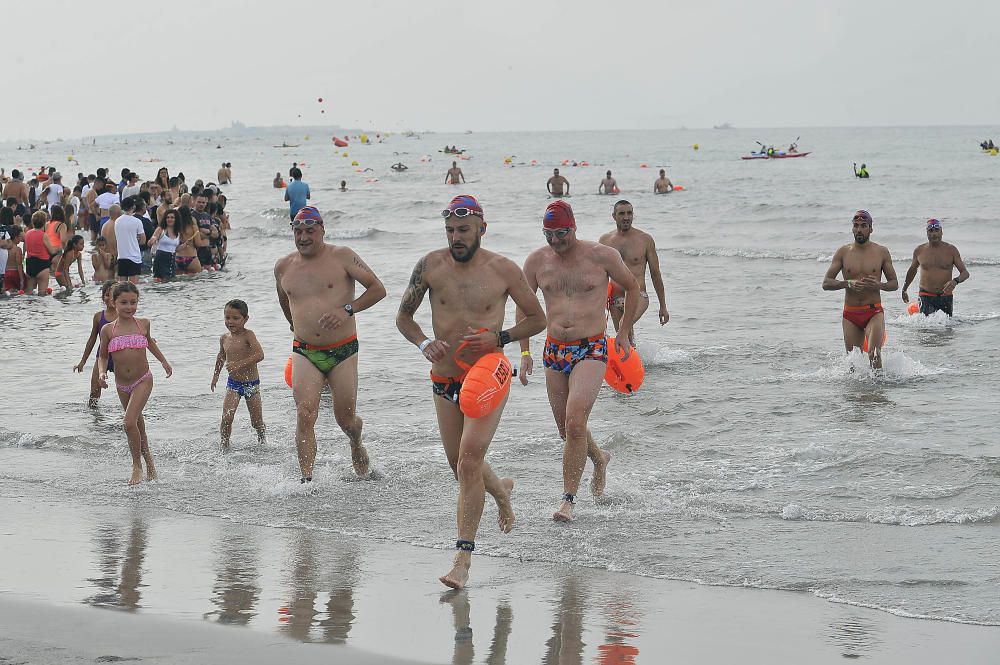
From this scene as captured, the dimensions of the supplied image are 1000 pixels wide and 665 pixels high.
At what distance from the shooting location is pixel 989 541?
6.51 metres

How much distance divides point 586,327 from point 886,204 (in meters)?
36.6

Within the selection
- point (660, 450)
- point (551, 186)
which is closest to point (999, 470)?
point (660, 450)

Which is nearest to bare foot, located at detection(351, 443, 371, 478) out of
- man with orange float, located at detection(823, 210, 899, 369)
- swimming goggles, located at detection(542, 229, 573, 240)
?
swimming goggles, located at detection(542, 229, 573, 240)

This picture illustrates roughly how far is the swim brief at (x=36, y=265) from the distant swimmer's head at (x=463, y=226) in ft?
46.7

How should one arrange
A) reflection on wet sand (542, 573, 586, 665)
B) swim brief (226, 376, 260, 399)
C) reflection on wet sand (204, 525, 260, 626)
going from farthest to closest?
swim brief (226, 376, 260, 399), reflection on wet sand (204, 525, 260, 626), reflection on wet sand (542, 573, 586, 665)

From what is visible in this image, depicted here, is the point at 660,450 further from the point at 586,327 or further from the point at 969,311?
the point at 969,311

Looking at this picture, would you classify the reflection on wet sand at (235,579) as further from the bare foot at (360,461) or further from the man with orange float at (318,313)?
the bare foot at (360,461)

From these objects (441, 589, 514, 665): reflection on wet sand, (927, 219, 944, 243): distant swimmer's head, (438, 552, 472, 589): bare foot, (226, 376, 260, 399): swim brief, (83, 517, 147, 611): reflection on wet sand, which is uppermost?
(927, 219, 944, 243): distant swimmer's head

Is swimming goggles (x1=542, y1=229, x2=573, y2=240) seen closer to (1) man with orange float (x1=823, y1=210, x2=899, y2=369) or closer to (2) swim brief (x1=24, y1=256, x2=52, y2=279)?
(1) man with orange float (x1=823, y1=210, x2=899, y2=369)

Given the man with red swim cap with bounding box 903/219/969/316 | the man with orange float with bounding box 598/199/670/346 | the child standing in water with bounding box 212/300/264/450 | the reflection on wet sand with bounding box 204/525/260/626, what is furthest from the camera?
the man with red swim cap with bounding box 903/219/969/316

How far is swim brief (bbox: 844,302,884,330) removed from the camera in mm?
10984

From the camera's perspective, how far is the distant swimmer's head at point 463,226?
5.66m

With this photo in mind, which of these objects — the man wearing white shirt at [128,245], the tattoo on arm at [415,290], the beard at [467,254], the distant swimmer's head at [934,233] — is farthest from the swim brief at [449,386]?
the man wearing white shirt at [128,245]

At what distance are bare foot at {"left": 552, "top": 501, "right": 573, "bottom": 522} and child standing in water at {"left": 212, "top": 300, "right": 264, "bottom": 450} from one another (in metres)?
3.20
